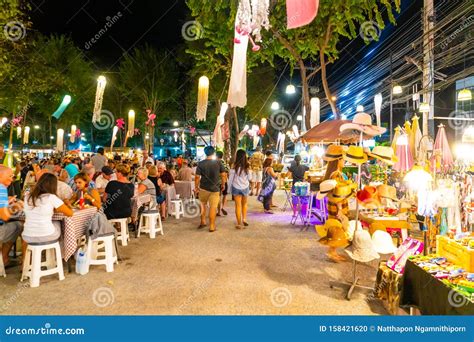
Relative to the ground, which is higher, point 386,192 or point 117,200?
point 386,192

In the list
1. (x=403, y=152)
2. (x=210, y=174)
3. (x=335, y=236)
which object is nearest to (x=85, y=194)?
(x=210, y=174)

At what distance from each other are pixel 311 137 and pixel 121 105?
26865 millimetres

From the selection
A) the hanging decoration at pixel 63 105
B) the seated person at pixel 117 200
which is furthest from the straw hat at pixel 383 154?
the hanging decoration at pixel 63 105

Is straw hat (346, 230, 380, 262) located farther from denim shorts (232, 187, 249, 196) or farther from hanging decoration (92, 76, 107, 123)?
hanging decoration (92, 76, 107, 123)

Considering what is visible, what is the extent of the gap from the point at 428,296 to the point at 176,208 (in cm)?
737

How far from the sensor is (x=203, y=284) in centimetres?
452

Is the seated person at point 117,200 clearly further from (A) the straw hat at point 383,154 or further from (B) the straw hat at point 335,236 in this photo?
(A) the straw hat at point 383,154

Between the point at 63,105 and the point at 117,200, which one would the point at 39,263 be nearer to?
the point at 117,200

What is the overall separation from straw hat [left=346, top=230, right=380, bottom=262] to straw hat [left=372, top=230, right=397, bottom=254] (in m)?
0.08

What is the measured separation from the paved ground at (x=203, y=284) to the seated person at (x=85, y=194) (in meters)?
1.11

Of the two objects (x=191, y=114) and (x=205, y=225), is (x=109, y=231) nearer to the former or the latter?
(x=205, y=225)

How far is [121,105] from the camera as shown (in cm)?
3097

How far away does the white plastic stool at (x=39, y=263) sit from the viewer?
14.4 feet

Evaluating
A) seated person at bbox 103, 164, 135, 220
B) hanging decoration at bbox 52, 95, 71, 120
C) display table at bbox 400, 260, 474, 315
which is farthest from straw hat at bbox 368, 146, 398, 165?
hanging decoration at bbox 52, 95, 71, 120
